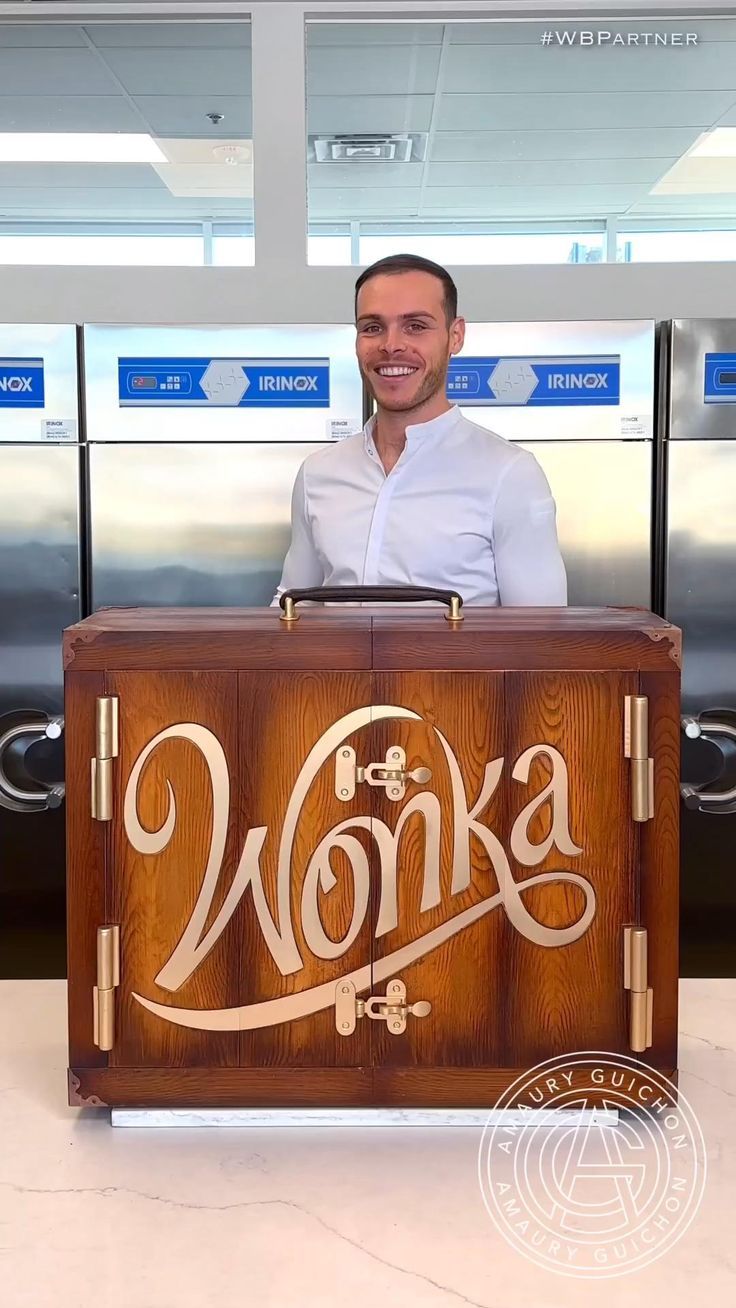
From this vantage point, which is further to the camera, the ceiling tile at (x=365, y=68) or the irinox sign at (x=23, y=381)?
the ceiling tile at (x=365, y=68)

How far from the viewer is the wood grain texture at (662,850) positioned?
99 cm

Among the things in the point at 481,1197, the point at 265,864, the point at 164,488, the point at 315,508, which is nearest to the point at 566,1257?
the point at 481,1197

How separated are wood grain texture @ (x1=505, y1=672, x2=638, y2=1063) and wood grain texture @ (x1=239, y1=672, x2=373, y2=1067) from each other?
0.42 feet

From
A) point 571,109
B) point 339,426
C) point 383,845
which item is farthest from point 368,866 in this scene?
point 571,109

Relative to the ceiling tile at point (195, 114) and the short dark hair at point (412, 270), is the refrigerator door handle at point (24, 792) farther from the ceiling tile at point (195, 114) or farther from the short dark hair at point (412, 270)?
the ceiling tile at point (195, 114)

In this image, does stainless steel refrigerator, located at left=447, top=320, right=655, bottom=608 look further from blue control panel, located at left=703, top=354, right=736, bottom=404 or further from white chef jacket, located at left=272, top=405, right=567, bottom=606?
white chef jacket, located at left=272, top=405, right=567, bottom=606

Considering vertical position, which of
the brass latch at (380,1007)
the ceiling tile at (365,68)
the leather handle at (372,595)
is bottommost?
the brass latch at (380,1007)

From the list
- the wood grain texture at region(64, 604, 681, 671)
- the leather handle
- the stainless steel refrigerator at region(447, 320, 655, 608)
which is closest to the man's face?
the leather handle

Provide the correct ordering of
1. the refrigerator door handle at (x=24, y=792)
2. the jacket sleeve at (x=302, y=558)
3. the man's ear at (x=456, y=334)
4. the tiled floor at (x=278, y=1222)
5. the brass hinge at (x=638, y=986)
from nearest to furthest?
1. the tiled floor at (x=278, y=1222)
2. the brass hinge at (x=638, y=986)
3. the man's ear at (x=456, y=334)
4. the jacket sleeve at (x=302, y=558)
5. the refrigerator door handle at (x=24, y=792)

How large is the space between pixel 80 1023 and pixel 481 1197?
35cm

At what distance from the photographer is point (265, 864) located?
992 millimetres

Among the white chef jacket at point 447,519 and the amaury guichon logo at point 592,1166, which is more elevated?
the white chef jacket at point 447,519

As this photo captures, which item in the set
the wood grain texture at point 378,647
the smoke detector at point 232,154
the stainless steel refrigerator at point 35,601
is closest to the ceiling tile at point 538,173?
the smoke detector at point 232,154

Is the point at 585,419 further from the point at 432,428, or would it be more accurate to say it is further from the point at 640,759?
the point at 640,759
